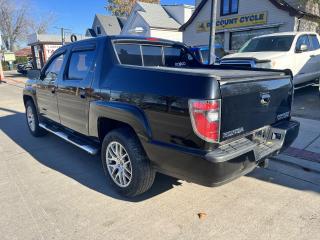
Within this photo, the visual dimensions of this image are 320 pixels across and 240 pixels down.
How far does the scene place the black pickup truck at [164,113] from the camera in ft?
8.29

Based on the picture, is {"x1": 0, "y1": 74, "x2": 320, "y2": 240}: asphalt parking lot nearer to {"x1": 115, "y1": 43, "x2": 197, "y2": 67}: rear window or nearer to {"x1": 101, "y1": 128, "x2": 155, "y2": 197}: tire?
{"x1": 101, "y1": 128, "x2": 155, "y2": 197}: tire

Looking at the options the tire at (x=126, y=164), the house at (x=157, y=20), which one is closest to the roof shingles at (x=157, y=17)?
the house at (x=157, y=20)

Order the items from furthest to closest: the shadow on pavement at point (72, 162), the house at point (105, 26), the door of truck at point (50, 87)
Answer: the house at point (105, 26), the door of truck at point (50, 87), the shadow on pavement at point (72, 162)

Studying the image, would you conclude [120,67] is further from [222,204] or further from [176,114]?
[222,204]

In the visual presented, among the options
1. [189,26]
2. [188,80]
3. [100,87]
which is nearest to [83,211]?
[100,87]

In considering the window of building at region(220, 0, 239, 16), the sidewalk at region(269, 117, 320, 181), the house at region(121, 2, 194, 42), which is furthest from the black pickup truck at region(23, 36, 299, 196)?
the house at region(121, 2, 194, 42)

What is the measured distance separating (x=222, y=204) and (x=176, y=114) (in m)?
1.36

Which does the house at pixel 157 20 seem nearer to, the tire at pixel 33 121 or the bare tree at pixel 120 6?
the bare tree at pixel 120 6

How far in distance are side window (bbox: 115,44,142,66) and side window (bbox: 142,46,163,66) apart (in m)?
0.10

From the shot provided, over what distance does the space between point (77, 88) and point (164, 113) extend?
1793 mm

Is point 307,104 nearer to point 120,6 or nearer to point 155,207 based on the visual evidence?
point 155,207

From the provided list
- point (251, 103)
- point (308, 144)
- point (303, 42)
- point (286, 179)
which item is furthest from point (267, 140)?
point (303, 42)

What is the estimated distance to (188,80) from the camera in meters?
2.52

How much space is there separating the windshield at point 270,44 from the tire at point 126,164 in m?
6.90
